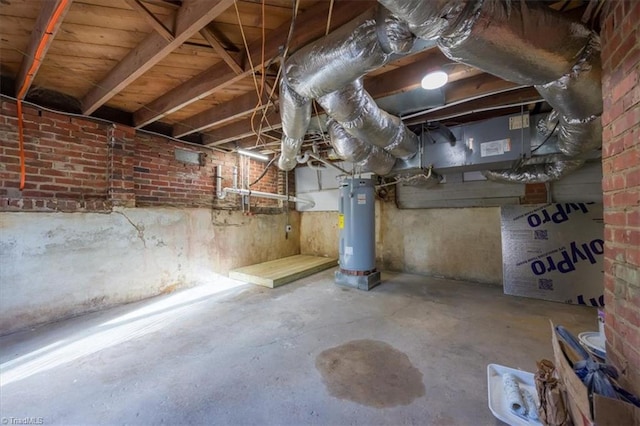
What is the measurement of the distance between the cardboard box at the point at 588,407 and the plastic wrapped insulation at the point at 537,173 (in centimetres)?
275

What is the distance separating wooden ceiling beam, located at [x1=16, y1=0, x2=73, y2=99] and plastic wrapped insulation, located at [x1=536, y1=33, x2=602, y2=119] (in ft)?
8.42

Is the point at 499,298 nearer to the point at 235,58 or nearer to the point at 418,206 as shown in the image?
the point at 418,206

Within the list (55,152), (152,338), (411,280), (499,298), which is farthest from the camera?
(411,280)

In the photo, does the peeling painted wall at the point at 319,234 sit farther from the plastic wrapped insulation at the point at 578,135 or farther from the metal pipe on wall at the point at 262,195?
the plastic wrapped insulation at the point at 578,135

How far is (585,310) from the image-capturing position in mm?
2816

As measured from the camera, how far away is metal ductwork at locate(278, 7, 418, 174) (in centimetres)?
121

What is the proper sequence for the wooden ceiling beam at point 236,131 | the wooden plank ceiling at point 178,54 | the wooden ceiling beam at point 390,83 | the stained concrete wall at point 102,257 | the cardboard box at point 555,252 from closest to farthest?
the wooden plank ceiling at point 178,54 < the wooden ceiling beam at point 390,83 < the stained concrete wall at point 102,257 < the wooden ceiling beam at point 236,131 < the cardboard box at point 555,252

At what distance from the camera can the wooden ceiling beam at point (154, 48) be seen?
4.43 ft

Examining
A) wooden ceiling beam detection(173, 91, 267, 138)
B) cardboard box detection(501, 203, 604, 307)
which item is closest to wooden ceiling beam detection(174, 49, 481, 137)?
wooden ceiling beam detection(173, 91, 267, 138)

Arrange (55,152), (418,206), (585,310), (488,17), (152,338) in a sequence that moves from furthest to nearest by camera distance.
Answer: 1. (418,206)
2. (585,310)
3. (55,152)
4. (152,338)
5. (488,17)

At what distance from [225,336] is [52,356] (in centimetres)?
125

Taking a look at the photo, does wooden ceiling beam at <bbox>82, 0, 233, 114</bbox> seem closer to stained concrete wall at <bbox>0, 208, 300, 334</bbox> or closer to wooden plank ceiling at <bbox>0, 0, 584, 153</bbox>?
wooden plank ceiling at <bbox>0, 0, 584, 153</bbox>

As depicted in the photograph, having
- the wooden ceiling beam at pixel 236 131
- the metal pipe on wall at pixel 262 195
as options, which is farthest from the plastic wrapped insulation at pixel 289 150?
the metal pipe on wall at pixel 262 195

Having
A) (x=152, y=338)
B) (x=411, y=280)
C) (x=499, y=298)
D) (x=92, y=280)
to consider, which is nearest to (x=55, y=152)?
(x=92, y=280)
